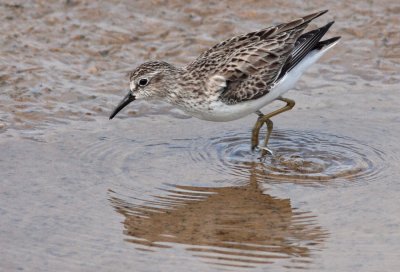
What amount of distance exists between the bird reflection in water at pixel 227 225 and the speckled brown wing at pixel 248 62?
1.22 m

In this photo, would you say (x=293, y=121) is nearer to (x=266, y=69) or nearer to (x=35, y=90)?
(x=266, y=69)

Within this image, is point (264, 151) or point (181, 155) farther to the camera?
point (264, 151)

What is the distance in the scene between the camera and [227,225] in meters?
7.87

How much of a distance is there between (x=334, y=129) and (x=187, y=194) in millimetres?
2438

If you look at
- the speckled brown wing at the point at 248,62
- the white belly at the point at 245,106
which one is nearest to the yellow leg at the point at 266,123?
the white belly at the point at 245,106

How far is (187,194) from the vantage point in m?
8.54

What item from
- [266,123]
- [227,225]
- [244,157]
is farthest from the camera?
[266,123]

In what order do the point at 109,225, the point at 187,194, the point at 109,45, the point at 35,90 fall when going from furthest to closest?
the point at 109,45
the point at 35,90
the point at 187,194
the point at 109,225

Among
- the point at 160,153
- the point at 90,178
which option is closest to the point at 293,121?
the point at 160,153

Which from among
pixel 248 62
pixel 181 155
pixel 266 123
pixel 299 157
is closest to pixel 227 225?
pixel 181 155

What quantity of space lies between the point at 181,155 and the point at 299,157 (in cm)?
127

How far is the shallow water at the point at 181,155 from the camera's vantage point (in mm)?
7402

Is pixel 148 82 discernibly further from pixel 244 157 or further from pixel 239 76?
pixel 244 157

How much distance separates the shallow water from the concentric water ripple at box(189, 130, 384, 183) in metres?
0.02
